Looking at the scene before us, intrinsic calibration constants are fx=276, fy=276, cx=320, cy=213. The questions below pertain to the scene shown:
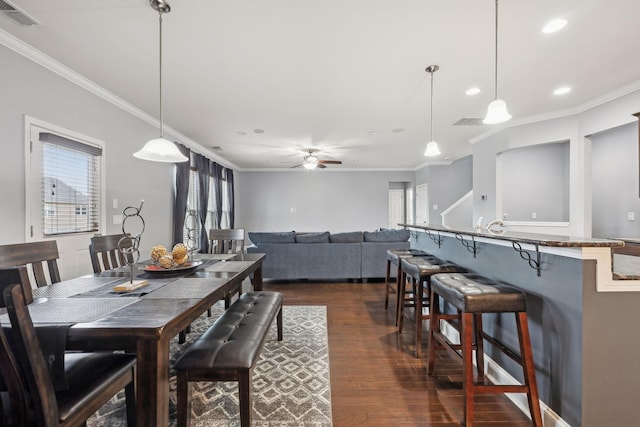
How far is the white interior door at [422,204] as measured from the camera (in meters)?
7.88

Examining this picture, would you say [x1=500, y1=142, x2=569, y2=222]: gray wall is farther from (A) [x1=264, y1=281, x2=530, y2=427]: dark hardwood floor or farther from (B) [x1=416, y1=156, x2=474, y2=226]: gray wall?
(A) [x1=264, y1=281, x2=530, y2=427]: dark hardwood floor

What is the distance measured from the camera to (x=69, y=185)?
2838mm

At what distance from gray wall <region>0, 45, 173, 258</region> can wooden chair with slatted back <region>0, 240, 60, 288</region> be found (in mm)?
783

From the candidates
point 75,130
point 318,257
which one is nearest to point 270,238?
point 318,257

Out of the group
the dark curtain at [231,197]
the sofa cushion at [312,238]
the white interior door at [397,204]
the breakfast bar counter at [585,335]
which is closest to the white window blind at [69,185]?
the sofa cushion at [312,238]

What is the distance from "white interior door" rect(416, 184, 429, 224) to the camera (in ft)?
25.9

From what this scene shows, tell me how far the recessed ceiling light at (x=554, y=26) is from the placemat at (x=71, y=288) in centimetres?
361

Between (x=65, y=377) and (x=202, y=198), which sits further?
(x=202, y=198)

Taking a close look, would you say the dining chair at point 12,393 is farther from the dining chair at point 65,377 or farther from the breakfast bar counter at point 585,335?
the breakfast bar counter at point 585,335

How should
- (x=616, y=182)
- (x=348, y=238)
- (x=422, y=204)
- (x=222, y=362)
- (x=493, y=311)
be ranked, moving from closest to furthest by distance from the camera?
(x=222, y=362) → (x=493, y=311) → (x=616, y=182) → (x=348, y=238) → (x=422, y=204)

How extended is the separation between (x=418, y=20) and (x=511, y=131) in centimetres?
345

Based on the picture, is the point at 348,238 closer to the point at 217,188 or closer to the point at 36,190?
the point at 217,188

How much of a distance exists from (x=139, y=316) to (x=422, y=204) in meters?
8.07

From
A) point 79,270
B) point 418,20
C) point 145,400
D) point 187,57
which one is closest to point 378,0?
point 418,20
